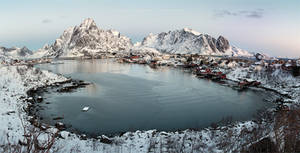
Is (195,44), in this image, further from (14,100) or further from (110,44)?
(14,100)

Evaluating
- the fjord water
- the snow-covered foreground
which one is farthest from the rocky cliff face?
the snow-covered foreground

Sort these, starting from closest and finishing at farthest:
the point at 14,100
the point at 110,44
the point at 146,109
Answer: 1. the point at 14,100
2. the point at 146,109
3. the point at 110,44

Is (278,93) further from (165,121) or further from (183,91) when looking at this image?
(165,121)

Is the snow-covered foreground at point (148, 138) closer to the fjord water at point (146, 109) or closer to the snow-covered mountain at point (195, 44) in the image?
the fjord water at point (146, 109)

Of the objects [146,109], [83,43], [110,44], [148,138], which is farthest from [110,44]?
[148,138]

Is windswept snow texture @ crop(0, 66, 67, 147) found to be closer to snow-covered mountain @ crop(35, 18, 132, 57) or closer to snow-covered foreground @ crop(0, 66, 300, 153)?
snow-covered foreground @ crop(0, 66, 300, 153)

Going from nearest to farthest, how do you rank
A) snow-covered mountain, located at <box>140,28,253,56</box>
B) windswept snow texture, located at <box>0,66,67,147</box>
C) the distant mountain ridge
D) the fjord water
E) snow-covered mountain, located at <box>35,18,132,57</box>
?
1. windswept snow texture, located at <box>0,66,67,147</box>
2. the fjord water
3. the distant mountain ridge
4. snow-covered mountain, located at <box>140,28,253,56</box>
5. snow-covered mountain, located at <box>35,18,132,57</box>

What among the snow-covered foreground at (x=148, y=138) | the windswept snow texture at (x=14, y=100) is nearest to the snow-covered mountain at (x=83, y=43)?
Answer: the windswept snow texture at (x=14, y=100)
